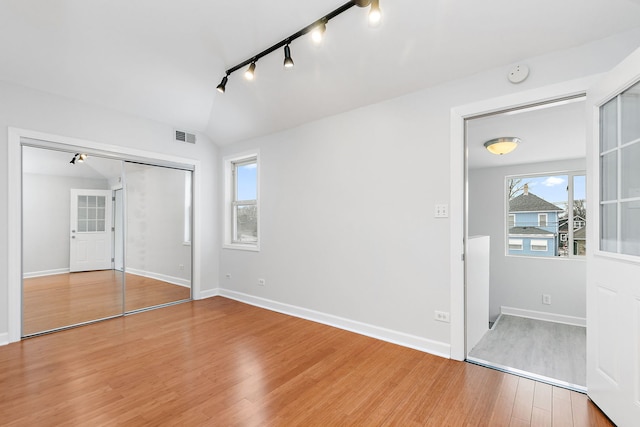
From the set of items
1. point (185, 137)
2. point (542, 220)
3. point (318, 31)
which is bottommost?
point (542, 220)

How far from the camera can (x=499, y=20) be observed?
6.89 feet

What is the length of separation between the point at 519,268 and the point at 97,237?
6.33m

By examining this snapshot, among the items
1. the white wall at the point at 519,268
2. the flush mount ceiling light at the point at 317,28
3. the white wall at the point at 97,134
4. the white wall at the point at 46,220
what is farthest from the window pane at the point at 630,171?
the white wall at the point at 46,220

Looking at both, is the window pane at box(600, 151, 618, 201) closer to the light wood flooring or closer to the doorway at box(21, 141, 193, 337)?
the doorway at box(21, 141, 193, 337)

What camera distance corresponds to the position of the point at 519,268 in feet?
16.1

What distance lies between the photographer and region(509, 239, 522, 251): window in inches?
200

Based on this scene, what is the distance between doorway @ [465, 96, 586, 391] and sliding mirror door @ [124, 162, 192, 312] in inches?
156

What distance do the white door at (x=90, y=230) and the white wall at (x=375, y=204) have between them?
2.00 meters

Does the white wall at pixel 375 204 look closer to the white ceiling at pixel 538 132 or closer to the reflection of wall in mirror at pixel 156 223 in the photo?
the white ceiling at pixel 538 132

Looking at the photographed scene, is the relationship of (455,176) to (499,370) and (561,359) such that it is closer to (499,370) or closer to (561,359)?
(499,370)

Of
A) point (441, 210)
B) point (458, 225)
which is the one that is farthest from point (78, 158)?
point (458, 225)

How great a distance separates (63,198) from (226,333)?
2.55 meters

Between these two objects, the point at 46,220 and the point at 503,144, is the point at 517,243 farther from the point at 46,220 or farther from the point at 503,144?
the point at 46,220

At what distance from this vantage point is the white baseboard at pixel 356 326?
2727mm
